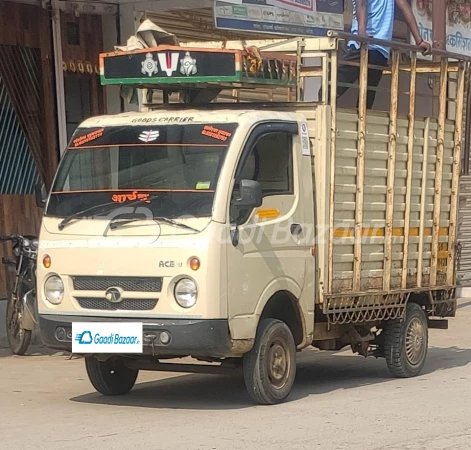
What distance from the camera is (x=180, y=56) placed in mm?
8391

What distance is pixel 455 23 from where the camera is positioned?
1766 centimetres

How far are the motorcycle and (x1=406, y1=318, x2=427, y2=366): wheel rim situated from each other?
3.73 metres

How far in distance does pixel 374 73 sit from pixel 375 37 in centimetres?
178

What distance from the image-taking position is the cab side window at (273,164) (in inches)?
327

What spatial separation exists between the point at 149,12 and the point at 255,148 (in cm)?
497

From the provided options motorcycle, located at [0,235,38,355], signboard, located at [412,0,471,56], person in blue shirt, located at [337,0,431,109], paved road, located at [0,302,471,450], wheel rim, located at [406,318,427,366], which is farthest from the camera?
signboard, located at [412,0,471,56]

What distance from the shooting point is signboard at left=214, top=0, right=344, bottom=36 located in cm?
1275

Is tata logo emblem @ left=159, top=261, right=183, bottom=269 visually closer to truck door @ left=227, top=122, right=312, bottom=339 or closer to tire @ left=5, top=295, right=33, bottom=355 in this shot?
truck door @ left=227, top=122, right=312, bottom=339

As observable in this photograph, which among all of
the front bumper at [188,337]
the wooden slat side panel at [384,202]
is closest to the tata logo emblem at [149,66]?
the wooden slat side panel at [384,202]

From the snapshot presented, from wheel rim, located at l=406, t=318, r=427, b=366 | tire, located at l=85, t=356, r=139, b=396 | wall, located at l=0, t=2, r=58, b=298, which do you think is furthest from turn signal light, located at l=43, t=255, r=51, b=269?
wall, located at l=0, t=2, r=58, b=298

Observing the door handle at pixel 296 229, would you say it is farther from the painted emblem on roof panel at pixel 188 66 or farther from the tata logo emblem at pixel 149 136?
the painted emblem on roof panel at pixel 188 66

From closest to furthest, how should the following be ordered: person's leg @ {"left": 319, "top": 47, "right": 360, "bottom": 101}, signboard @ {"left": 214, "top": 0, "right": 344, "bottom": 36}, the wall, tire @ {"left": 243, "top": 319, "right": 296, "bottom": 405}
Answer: tire @ {"left": 243, "top": 319, "right": 296, "bottom": 405}, person's leg @ {"left": 319, "top": 47, "right": 360, "bottom": 101}, the wall, signboard @ {"left": 214, "top": 0, "right": 344, "bottom": 36}

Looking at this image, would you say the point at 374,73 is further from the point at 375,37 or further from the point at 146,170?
the point at 146,170

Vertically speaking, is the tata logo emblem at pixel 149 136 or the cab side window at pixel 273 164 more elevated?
the tata logo emblem at pixel 149 136
